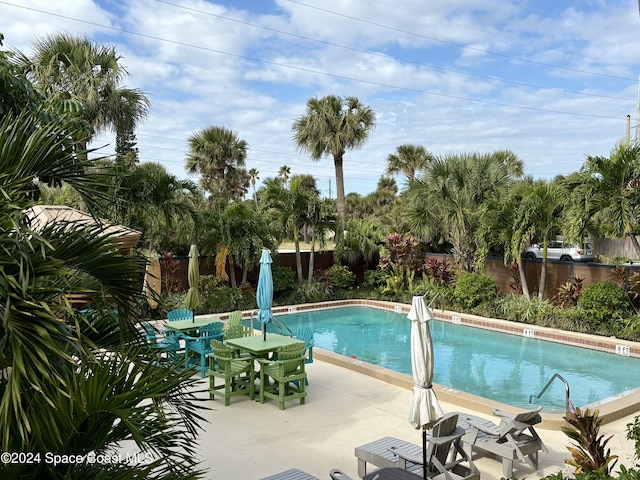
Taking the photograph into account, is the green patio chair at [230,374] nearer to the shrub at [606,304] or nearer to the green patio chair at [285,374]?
the green patio chair at [285,374]

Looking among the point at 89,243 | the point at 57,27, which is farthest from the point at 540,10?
the point at 89,243

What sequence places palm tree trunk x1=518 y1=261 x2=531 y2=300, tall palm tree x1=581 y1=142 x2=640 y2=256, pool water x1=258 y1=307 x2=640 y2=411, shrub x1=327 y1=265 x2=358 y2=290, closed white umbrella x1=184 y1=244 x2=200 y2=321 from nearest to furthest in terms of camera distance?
pool water x1=258 y1=307 x2=640 y2=411 < closed white umbrella x1=184 y1=244 x2=200 y2=321 < tall palm tree x1=581 y1=142 x2=640 y2=256 < palm tree trunk x1=518 y1=261 x2=531 y2=300 < shrub x1=327 y1=265 x2=358 y2=290

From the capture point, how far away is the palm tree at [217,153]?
2369 centimetres

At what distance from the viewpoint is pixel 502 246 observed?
56.0 feet

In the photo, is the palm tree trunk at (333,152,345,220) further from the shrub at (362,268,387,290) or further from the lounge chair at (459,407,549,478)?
the lounge chair at (459,407,549,478)

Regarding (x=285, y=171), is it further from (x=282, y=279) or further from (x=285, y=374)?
(x=285, y=374)

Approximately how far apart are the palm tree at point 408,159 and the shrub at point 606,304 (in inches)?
764

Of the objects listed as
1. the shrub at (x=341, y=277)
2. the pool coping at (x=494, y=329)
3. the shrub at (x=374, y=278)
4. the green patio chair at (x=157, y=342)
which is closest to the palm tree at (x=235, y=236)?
the pool coping at (x=494, y=329)

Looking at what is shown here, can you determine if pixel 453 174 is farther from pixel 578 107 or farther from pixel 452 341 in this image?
pixel 578 107

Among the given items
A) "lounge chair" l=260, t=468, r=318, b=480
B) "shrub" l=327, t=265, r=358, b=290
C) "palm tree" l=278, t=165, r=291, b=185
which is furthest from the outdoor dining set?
"palm tree" l=278, t=165, r=291, b=185

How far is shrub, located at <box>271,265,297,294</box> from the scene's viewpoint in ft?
57.2

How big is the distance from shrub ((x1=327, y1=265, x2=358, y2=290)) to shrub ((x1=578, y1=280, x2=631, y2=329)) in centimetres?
807

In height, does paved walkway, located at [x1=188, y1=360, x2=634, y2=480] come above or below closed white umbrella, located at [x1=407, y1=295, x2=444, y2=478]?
below

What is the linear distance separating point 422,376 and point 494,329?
9937mm
